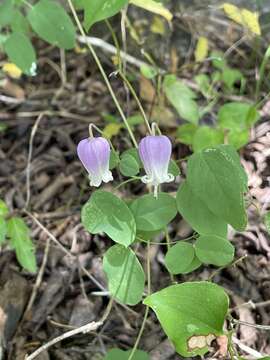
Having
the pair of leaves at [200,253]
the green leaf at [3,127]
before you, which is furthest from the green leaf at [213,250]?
the green leaf at [3,127]

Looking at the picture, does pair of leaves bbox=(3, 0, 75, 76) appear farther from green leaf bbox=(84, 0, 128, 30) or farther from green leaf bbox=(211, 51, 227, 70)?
green leaf bbox=(211, 51, 227, 70)

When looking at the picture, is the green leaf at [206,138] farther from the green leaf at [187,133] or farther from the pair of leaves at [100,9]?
the pair of leaves at [100,9]

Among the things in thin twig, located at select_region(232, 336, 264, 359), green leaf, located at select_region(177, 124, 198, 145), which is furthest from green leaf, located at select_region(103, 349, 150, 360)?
green leaf, located at select_region(177, 124, 198, 145)

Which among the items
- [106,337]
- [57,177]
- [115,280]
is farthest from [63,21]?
[106,337]

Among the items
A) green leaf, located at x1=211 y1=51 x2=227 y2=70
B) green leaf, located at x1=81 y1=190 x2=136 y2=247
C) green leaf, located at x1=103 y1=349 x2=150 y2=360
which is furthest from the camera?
green leaf, located at x1=211 y1=51 x2=227 y2=70

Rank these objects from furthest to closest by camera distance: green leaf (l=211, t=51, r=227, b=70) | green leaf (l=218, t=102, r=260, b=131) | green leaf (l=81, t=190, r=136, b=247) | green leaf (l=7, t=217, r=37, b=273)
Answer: green leaf (l=211, t=51, r=227, b=70) < green leaf (l=218, t=102, r=260, b=131) < green leaf (l=7, t=217, r=37, b=273) < green leaf (l=81, t=190, r=136, b=247)
